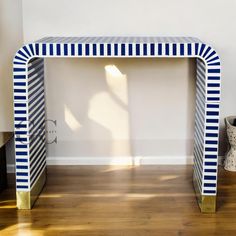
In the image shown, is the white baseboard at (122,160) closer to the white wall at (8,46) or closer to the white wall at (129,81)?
the white wall at (129,81)

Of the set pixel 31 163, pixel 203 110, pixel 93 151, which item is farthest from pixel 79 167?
pixel 203 110

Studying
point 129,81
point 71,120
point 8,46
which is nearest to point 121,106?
point 129,81

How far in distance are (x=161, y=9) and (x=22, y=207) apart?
1.63 metres

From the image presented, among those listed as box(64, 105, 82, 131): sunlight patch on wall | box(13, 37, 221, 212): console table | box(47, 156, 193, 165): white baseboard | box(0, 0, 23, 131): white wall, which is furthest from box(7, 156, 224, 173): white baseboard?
box(13, 37, 221, 212): console table

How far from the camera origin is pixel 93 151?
3.82 m

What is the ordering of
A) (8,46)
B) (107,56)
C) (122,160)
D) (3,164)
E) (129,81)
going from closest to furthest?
→ (107,56) < (3,164) < (8,46) < (129,81) < (122,160)

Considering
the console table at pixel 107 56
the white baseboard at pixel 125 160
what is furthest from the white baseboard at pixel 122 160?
the console table at pixel 107 56

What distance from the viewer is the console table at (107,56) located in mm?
2803

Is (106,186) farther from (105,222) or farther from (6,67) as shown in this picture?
(6,67)

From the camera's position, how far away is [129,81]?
371 centimetres

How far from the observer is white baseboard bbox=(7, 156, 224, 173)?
3820mm

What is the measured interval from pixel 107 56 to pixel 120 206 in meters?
0.89

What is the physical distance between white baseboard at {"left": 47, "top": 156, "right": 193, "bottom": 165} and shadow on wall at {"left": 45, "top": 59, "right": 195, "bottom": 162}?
27 millimetres

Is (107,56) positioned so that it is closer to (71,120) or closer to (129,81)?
(129,81)
